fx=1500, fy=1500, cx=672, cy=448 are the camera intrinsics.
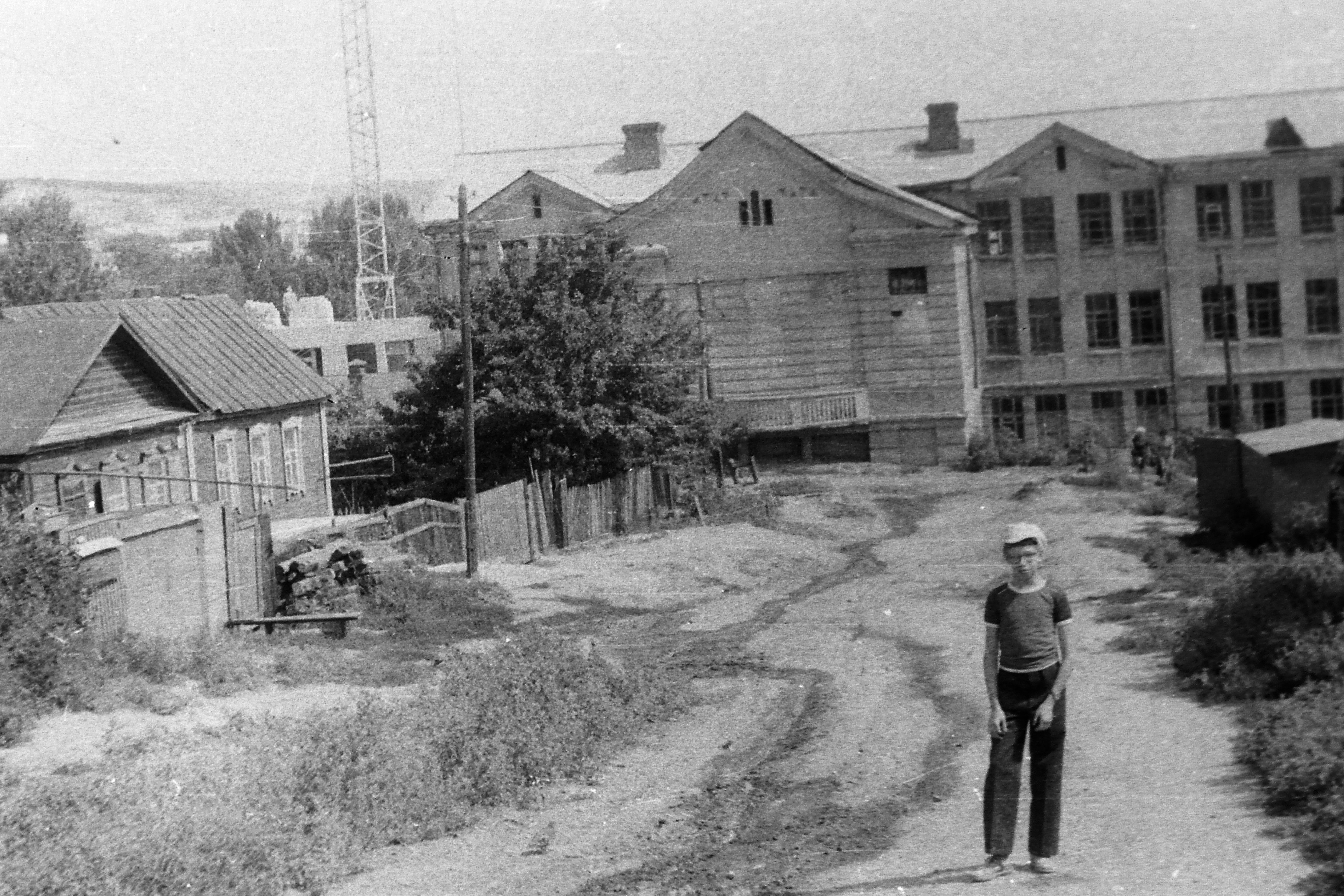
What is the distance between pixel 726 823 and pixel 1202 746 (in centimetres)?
351

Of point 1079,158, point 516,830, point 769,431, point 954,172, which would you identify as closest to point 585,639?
point 954,172

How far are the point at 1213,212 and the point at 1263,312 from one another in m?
0.59

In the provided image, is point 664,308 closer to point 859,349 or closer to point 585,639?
point 859,349

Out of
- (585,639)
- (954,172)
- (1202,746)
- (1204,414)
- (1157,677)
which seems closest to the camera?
(1204,414)

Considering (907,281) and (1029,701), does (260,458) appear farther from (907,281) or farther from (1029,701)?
(1029,701)

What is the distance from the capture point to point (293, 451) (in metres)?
33.2

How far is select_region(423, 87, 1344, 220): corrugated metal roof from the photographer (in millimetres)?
5469

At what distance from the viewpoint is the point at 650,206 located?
36.4 metres

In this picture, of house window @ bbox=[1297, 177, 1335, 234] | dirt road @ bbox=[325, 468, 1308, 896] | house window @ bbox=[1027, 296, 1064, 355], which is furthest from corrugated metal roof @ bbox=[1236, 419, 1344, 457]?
house window @ bbox=[1297, 177, 1335, 234]

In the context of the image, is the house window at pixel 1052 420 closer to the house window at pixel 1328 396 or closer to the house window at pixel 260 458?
the house window at pixel 1328 396

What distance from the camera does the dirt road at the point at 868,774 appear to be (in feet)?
26.1

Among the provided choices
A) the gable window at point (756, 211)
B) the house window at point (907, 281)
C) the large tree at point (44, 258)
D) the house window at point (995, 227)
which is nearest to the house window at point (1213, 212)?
the house window at point (995, 227)

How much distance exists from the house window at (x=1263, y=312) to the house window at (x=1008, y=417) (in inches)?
146

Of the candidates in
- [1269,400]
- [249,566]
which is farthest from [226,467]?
[1269,400]
